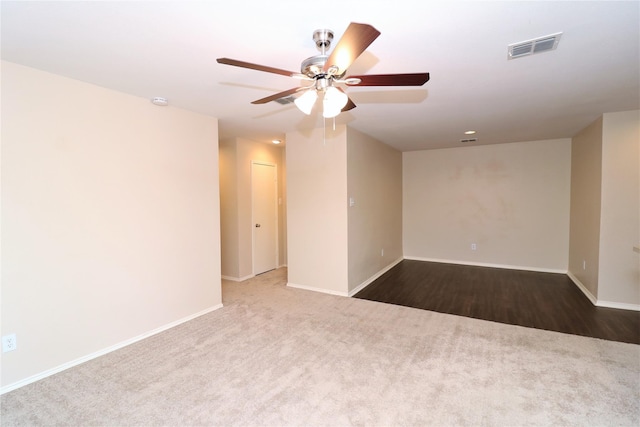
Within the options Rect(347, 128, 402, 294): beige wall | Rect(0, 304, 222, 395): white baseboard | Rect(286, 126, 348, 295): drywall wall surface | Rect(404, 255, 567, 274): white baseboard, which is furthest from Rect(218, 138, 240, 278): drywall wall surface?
Rect(404, 255, 567, 274): white baseboard

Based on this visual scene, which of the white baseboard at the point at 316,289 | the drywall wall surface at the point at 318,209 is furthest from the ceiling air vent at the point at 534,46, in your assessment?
the white baseboard at the point at 316,289

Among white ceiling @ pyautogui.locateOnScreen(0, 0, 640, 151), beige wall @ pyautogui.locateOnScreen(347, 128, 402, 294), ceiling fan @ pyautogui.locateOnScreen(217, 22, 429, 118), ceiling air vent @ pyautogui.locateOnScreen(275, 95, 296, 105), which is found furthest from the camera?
beige wall @ pyautogui.locateOnScreen(347, 128, 402, 294)

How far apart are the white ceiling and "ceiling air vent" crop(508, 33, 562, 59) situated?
5 centimetres

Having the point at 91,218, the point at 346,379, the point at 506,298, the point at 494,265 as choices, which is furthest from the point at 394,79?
the point at 494,265

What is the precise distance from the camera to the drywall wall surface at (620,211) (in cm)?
355

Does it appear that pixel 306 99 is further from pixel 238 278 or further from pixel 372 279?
pixel 238 278

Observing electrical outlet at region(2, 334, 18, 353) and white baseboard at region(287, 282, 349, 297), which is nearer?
electrical outlet at region(2, 334, 18, 353)

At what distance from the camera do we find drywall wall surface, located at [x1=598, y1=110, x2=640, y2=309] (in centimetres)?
355

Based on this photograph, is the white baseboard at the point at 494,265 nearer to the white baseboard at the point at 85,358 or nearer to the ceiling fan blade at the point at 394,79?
the white baseboard at the point at 85,358

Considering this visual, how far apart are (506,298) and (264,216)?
4060mm

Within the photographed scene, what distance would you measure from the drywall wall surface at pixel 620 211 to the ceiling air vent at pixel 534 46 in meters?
2.56

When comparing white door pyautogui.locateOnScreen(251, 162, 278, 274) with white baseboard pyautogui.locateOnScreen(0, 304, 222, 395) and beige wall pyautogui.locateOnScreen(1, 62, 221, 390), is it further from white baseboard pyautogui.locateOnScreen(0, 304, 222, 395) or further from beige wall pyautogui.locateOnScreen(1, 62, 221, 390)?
white baseboard pyautogui.locateOnScreen(0, 304, 222, 395)

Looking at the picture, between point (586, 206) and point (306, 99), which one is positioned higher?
point (306, 99)

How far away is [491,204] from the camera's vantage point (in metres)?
5.90
